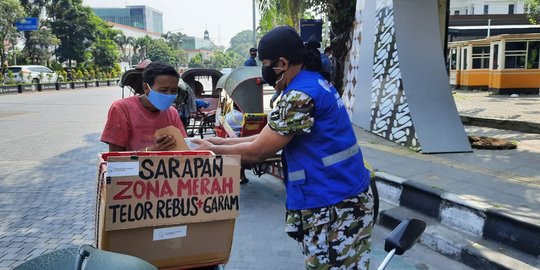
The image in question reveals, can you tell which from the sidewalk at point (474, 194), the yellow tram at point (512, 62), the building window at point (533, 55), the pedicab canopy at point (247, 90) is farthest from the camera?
the yellow tram at point (512, 62)

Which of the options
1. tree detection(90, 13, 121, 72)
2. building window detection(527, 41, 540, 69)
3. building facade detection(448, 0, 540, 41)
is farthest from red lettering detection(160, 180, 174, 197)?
tree detection(90, 13, 121, 72)

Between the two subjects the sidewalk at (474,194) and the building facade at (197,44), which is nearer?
Answer: the sidewalk at (474,194)

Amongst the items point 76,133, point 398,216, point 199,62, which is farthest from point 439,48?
point 199,62

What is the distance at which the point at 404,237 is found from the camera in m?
1.78

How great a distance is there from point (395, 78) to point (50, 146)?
683cm

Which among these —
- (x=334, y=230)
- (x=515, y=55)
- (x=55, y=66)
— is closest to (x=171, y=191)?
(x=334, y=230)

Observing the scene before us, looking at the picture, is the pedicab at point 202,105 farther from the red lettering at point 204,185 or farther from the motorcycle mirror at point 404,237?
the motorcycle mirror at point 404,237

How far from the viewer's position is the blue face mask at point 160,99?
2.68 m

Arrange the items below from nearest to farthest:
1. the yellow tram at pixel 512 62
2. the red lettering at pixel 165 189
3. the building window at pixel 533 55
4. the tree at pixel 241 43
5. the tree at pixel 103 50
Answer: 1. the red lettering at pixel 165 189
2. the building window at pixel 533 55
3. the yellow tram at pixel 512 62
4. the tree at pixel 103 50
5. the tree at pixel 241 43

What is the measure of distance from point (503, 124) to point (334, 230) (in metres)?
9.50

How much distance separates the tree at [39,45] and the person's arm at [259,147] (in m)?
40.4

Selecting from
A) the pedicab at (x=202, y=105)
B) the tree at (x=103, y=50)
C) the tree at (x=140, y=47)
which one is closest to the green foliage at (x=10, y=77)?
the tree at (x=103, y=50)

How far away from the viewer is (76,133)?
10898mm

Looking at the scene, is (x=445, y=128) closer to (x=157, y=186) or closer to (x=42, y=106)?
(x=157, y=186)
